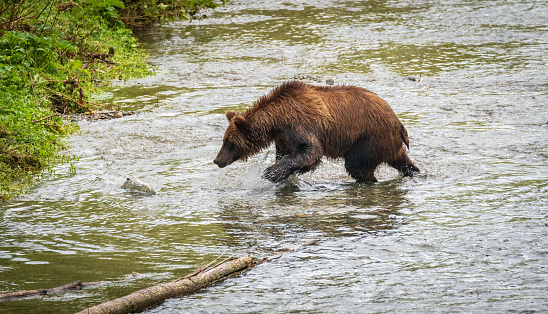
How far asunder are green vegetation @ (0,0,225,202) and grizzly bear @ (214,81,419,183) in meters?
2.42

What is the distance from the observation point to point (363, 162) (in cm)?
809

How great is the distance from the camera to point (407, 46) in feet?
50.1

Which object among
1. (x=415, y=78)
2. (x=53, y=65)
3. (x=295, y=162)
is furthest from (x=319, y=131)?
(x=53, y=65)

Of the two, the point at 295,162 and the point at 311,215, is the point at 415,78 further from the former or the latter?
the point at 311,215

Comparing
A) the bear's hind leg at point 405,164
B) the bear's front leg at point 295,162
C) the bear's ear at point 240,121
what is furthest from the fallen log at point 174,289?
the bear's hind leg at point 405,164

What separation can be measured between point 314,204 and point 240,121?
55.3 inches

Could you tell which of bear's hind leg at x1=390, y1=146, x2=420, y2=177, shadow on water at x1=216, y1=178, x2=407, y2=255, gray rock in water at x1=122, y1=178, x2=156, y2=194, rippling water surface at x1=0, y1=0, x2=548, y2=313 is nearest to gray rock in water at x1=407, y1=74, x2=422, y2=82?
rippling water surface at x1=0, y1=0, x2=548, y2=313

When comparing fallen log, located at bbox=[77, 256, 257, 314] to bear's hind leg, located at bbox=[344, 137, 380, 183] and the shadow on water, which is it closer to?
the shadow on water

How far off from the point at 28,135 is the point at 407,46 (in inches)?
350

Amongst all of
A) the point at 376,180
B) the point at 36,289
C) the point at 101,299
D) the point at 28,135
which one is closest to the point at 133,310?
the point at 101,299

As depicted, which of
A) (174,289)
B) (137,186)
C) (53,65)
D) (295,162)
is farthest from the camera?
(53,65)

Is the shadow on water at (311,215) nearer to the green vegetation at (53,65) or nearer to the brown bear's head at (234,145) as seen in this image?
the brown bear's head at (234,145)

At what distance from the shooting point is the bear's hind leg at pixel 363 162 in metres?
8.09

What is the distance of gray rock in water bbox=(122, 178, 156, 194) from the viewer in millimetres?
7773
